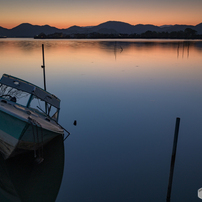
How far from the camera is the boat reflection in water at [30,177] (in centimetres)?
947

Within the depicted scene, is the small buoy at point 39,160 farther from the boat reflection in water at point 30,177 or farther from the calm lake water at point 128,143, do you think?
the calm lake water at point 128,143

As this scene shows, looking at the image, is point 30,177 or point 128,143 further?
point 128,143

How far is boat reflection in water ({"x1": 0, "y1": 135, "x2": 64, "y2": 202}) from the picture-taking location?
947 centimetres

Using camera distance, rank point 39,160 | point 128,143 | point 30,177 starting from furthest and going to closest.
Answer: point 128,143
point 39,160
point 30,177

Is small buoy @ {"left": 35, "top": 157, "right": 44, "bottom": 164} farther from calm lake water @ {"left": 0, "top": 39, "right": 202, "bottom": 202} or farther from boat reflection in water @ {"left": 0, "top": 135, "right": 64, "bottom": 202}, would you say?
calm lake water @ {"left": 0, "top": 39, "right": 202, "bottom": 202}

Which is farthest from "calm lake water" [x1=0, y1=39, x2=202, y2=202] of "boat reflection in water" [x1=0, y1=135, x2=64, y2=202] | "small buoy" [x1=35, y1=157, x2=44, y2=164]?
"small buoy" [x1=35, y1=157, x2=44, y2=164]

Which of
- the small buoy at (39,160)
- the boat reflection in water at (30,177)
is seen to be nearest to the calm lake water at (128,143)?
the boat reflection in water at (30,177)

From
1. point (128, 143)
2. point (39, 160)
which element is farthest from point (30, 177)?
point (128, 143)

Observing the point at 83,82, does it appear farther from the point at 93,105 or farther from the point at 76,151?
the point at 76,151

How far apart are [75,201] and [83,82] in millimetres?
22869

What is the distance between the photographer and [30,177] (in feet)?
33.8

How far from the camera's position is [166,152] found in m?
12.4

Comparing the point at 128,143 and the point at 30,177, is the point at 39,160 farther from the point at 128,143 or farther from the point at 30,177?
the point at 128,143

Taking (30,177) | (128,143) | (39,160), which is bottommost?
(30,177)
